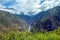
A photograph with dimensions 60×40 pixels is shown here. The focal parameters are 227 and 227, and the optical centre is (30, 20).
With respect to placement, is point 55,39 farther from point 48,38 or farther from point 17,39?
point 17,39

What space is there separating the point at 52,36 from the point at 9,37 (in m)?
36.3

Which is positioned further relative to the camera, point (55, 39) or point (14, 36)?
point (14, 36)

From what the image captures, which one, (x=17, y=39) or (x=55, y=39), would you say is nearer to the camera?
(x=55, y=39)

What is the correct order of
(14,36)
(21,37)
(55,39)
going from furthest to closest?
(14,36)
(21,37)
(55,39)

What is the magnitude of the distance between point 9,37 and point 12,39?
11.3ft

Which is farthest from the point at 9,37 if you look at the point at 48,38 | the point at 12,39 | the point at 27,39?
the point at 48,38

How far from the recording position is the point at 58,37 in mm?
143625

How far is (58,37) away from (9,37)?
132ft

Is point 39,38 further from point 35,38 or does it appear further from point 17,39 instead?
point 17,39

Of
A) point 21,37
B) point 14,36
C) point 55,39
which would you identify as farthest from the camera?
point 14,36

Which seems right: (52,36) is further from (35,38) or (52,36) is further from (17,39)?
(17,39)

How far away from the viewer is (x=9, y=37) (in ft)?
546

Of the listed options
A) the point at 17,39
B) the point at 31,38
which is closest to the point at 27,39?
the point at 31,38

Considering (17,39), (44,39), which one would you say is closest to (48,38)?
(44,39)
